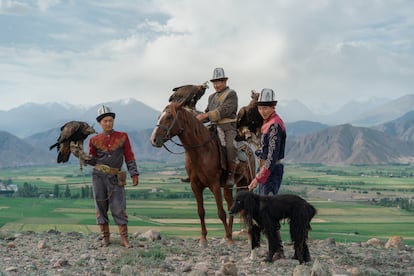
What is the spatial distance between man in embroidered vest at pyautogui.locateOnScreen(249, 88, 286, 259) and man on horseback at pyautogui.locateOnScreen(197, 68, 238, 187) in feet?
5.88

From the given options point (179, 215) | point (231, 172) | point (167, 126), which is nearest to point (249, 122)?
point (231, 172)

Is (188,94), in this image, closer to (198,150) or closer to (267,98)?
(198,150)

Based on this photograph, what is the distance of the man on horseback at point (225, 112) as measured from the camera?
9953mm

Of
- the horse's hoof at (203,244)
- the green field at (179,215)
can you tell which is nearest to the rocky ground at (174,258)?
the horse's hoof at (203,244)

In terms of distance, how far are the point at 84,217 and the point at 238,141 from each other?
116 feet

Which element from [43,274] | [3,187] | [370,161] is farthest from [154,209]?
[370,161]

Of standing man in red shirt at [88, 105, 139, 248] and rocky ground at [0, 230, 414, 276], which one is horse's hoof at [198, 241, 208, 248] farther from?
standing man in red shirt at [88, 105, 139, 248]

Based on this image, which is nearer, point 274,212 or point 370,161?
point 274,212

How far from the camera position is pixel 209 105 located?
10.4 meters

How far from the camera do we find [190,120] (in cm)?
924

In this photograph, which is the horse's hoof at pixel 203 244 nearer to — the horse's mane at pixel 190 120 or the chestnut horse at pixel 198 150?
the chestnut horse at pixel 198 150

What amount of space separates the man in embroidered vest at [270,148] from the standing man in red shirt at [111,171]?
9.18 feet

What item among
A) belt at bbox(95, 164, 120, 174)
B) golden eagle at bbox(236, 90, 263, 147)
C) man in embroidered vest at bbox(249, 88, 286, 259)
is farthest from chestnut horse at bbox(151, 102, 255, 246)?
man in embroidered vest at bbox(249, 88, 286, 259)

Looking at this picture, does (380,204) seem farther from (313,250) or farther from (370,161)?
(370,161)
